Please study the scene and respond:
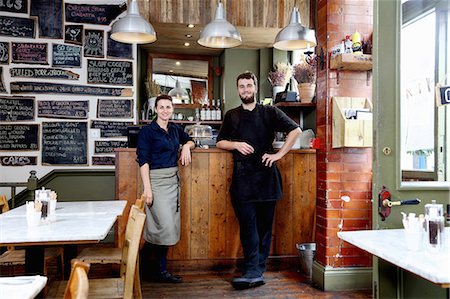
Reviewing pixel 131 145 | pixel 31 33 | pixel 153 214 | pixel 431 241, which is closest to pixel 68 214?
pixel 153 214

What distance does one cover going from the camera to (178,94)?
709 centimetres

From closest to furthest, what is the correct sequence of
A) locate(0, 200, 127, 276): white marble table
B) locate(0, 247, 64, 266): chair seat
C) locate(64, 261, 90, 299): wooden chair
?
locate(64, 261, 90, 299): wooden chair < locate(0, 200, 127, 276): white marble table < locate(0, 247, 64, 266): chair seat

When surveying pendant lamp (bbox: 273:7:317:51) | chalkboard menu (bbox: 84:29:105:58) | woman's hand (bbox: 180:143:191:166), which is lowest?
woman's hand (bbox: 180:143:191:166)

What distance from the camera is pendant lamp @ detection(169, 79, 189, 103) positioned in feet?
23.2

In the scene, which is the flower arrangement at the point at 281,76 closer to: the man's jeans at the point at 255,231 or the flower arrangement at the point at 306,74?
the flower arrangement at the point at 306,74

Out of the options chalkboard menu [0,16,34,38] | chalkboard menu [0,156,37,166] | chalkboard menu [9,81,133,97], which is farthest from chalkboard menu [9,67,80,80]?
chalkboard menu [0,156,37,166]

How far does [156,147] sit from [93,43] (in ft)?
9.59

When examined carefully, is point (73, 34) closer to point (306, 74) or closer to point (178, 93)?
point (178, 93)

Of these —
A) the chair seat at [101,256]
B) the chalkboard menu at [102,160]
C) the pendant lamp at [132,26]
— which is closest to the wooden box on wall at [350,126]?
the pendant lamp at [132,26]

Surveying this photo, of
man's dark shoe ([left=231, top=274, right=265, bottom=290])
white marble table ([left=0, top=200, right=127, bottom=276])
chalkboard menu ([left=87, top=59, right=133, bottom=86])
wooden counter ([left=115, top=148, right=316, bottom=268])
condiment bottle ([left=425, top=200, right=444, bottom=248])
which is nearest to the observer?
condiment bottle ([left=425, top=200, right=444, bottom=248])

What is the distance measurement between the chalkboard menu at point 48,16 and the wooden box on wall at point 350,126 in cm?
407

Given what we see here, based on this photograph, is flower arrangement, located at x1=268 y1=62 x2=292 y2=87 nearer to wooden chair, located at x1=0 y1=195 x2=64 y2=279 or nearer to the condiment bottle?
wooden chair, located at x1=0 y1=195 x2=64 y2=279

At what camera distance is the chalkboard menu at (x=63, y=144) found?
5.80m

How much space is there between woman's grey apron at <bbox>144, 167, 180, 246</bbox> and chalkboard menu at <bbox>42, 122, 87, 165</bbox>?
2.54 metres
